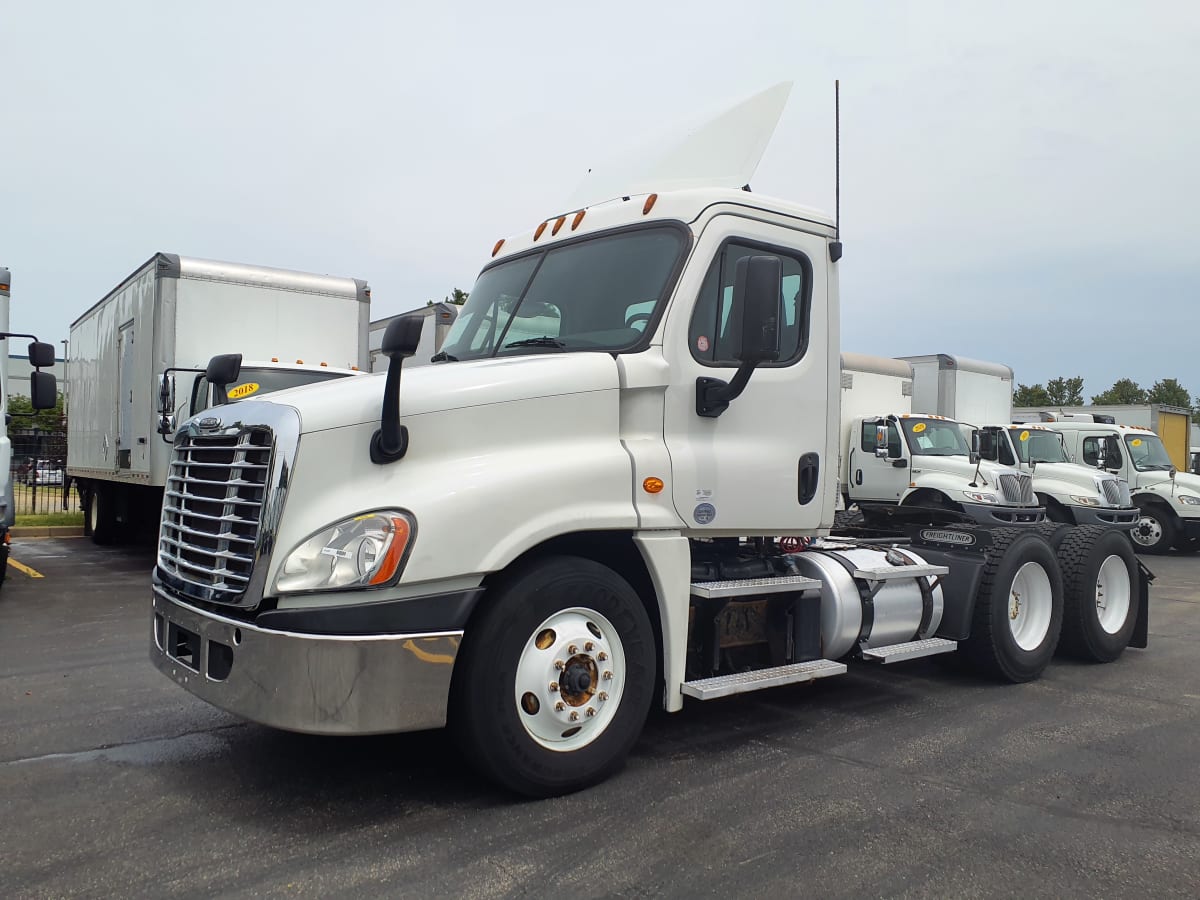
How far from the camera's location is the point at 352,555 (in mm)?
3609

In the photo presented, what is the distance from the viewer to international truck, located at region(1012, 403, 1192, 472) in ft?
75.3

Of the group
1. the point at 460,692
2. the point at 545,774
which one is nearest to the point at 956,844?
the point at 545,774

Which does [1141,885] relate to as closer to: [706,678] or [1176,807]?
[1176,807]

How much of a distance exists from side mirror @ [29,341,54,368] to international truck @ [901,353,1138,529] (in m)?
12.2

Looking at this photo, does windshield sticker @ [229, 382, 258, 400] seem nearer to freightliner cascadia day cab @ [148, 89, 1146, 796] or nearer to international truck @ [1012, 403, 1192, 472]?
freightliner cascadia day cab @ [148, 89, 1146, 796]

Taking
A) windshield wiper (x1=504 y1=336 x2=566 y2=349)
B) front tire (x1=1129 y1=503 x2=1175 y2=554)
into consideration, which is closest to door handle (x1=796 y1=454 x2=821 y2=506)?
windshield wiper (x1=504 y1=336 x2=566 y2=349)

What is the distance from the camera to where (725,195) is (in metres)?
4.88

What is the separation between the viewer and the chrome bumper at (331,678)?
355 cm

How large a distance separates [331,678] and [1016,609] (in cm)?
492

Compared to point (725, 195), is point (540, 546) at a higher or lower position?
lower

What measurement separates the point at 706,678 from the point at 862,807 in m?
1.08

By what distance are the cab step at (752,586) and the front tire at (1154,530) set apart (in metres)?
14.8

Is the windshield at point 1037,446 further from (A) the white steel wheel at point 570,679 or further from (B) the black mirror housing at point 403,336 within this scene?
(B) the black mirror housing at point 403,336

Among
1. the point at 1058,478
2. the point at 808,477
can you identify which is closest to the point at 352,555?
the point at 808,477
